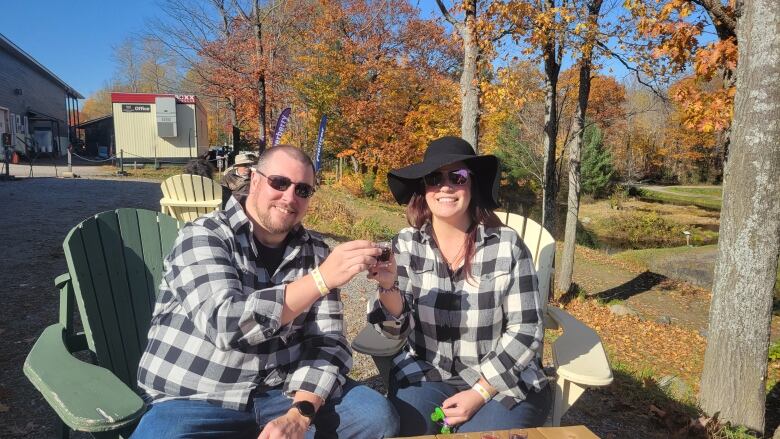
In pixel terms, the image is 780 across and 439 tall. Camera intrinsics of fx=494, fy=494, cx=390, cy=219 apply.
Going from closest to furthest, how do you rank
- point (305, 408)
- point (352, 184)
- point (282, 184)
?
point (305, 408)
point (282, 184)
point (352, 184)

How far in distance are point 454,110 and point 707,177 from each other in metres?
26.0

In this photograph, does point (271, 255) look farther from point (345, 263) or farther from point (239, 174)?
point (239, 174)

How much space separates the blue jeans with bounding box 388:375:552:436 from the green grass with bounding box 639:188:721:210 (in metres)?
28.4

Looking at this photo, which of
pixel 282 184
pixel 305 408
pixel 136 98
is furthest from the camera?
pixel 136 98

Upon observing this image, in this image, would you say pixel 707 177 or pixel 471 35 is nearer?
pixel 471 35

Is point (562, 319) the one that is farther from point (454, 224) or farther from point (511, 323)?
point (454, 224)

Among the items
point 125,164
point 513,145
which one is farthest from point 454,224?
point 125,164

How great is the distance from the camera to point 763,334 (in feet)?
10.4

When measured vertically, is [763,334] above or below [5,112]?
below

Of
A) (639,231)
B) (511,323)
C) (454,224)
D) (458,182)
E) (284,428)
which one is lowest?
(639,231)

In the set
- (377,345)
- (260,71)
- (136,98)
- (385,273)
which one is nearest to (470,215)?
(385,273)

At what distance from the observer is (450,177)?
2.09 metres

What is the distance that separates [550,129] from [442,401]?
612 centimetres

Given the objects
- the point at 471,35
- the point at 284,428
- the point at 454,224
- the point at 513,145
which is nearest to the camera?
the point at 284,428
